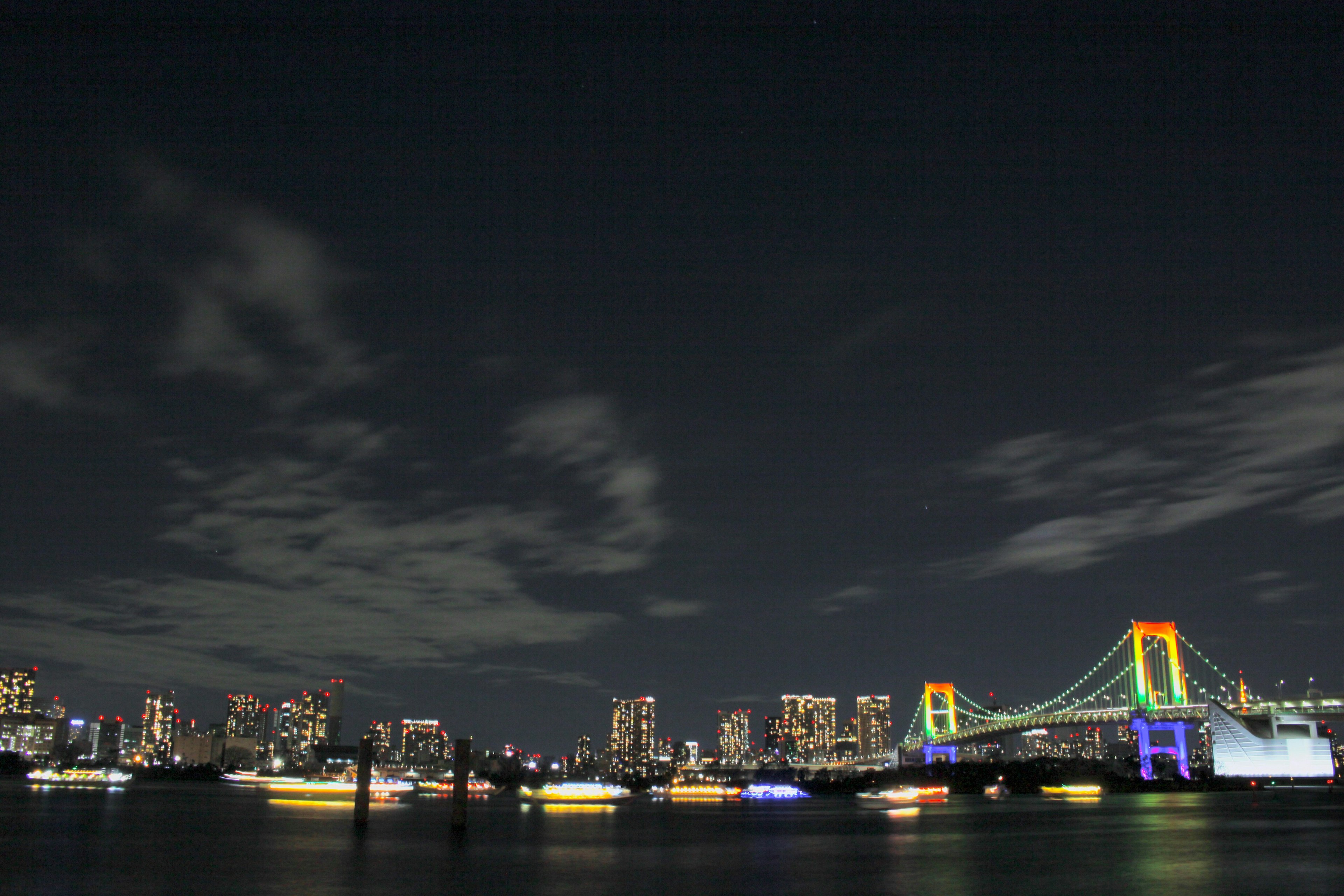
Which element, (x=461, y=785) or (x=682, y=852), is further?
(x=461, y=785)

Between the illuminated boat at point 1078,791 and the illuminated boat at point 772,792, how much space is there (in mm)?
34406

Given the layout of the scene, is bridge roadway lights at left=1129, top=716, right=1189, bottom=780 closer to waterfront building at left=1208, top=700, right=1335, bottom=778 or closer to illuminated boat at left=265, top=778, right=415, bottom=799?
waterfront building at left=1208, top=700, right=1335, bottom=778

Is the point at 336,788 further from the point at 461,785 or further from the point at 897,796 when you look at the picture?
the point at 461,785

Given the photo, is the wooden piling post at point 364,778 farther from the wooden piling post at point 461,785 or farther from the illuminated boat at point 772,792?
the illuminated boat at point 772,792

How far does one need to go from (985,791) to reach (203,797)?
3943 inches

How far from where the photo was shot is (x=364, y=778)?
212 ft

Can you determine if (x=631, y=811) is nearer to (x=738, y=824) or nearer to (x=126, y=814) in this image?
(x=738, y=824)

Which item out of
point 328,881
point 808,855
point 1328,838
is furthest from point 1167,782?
point 328,881

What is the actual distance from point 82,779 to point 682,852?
169 meters

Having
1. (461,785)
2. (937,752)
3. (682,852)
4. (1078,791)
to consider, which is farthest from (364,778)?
(937,752)

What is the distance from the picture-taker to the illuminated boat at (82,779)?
168 metres

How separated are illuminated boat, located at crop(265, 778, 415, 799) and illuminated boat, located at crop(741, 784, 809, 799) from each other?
4891cm

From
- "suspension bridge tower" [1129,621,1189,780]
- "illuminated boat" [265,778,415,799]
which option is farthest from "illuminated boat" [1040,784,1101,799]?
"illuminated boat" [265,778,415,799]

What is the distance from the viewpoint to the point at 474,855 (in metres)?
45.9
